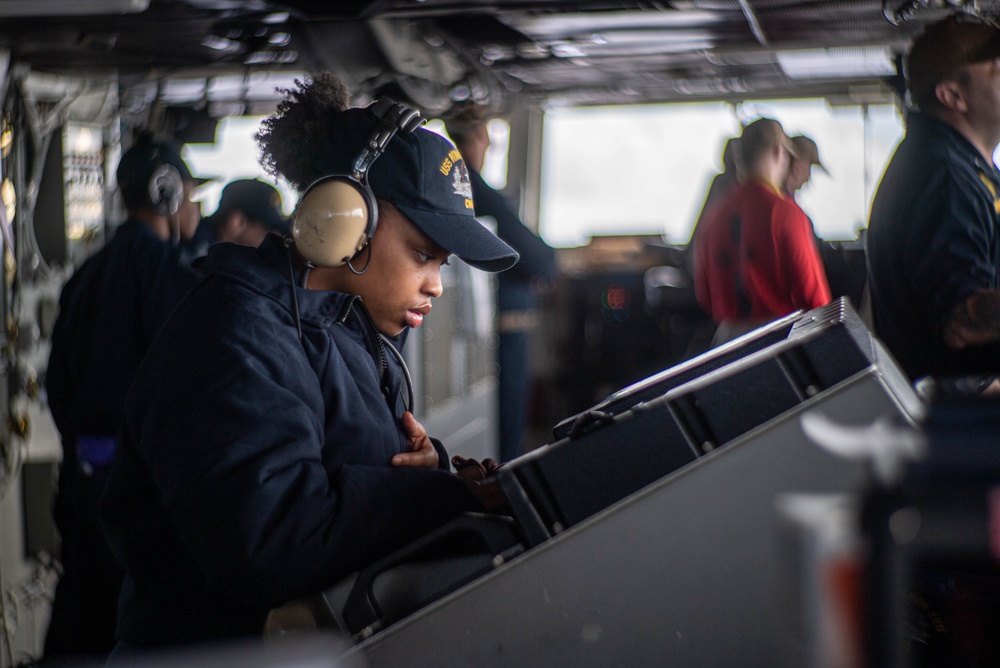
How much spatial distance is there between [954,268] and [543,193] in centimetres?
518

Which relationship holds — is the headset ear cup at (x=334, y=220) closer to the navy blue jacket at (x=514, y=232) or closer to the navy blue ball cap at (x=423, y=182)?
the navy blue ball cap at (x=423, y=182)

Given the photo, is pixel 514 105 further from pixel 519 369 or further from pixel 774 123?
pixel 774 123

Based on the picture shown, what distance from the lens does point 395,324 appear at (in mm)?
1242

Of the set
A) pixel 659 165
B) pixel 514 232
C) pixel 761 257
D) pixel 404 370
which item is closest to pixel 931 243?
pixel 404 370

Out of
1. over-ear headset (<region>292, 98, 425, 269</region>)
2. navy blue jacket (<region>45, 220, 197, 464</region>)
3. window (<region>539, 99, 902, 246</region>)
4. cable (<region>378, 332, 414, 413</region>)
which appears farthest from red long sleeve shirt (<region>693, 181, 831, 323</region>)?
window (<region>539, 99, 902, 246</region>)

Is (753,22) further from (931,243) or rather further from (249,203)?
(931,243)

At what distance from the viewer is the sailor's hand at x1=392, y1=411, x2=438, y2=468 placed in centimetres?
113

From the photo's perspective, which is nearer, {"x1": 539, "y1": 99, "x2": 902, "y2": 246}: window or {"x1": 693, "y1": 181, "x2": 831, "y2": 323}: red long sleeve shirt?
{"x1": 693, "y1": 181, "x2": 831, "y2": 323}: red long sleeve shirt

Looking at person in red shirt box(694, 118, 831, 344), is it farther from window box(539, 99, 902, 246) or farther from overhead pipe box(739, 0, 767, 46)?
window box(539, 99, 902, 246)

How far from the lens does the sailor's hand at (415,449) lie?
1.13 metres

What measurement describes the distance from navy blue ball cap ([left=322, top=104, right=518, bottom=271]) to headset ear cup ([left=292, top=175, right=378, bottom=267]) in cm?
4

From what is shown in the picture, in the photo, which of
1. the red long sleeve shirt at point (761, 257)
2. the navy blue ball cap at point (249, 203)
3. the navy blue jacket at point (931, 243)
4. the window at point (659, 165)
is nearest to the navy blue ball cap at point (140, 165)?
the navy blue ball cap at point (249, 203)

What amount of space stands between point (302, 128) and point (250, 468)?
493 mm

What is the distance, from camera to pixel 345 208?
113 cm
